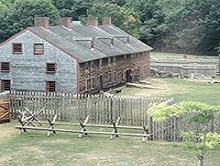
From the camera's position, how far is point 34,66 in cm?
5069

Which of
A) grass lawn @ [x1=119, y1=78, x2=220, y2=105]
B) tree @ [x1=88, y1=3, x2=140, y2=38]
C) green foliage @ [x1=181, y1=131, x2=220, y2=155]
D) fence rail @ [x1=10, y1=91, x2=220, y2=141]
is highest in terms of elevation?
tree @ [x1=88, y1=3, x2=140, y2=38]

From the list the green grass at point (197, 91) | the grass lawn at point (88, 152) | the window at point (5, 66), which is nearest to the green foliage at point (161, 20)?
the green grass at point (197, 91)

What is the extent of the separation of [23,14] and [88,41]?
173ft

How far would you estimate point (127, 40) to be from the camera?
6500cm

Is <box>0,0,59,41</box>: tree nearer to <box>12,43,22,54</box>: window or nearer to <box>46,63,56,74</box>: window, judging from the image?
<box>12,43,22,54</box>: window

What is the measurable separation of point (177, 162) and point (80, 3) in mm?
96298

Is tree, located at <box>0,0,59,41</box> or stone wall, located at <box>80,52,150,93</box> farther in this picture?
tree, located at <box>0,0,59,41</box>

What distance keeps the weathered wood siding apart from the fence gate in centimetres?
1174

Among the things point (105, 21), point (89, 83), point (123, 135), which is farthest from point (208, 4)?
point (123, 135)

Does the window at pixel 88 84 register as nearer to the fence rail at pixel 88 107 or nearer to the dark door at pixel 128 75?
the dark door at pixel 128 75

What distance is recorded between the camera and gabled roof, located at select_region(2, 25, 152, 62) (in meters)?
49.5

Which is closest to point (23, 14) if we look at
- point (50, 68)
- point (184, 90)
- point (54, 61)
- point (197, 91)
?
point (184, 90)

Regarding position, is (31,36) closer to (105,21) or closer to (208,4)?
(105,21)

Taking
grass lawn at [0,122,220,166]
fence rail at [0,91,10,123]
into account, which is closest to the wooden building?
fence rail at [0,91,10,123]
